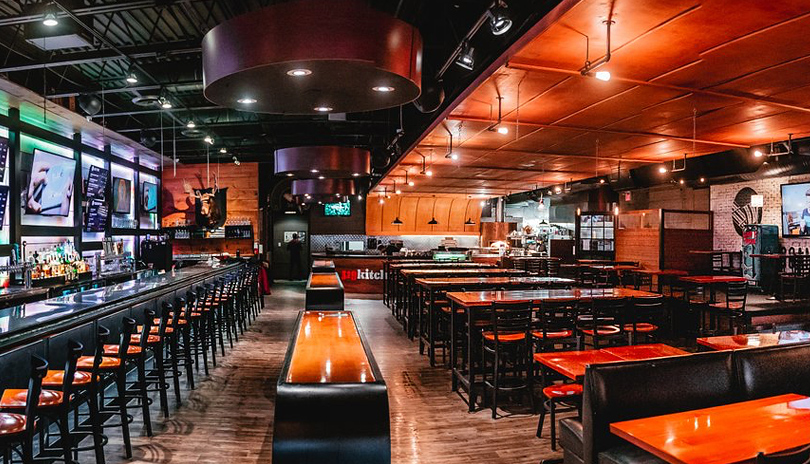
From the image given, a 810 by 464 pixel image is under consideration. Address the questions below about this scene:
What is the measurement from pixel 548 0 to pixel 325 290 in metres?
4.06

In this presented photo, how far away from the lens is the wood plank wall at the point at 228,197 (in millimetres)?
15250

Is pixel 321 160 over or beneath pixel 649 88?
beneath

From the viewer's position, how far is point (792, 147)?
8.05 meters

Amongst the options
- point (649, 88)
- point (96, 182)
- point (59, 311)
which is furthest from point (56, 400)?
point (96, 182)

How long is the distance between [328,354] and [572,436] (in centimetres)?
164

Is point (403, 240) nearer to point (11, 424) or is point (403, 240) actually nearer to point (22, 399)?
point (22, 399)

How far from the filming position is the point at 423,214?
18.5 meters

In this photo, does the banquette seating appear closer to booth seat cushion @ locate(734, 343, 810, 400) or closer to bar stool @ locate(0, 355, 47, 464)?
booth seat cushion @ locate(734, 343, 810, 400)

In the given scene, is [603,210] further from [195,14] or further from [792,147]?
[195,14]

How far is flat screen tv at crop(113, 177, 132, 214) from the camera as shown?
11.4 m

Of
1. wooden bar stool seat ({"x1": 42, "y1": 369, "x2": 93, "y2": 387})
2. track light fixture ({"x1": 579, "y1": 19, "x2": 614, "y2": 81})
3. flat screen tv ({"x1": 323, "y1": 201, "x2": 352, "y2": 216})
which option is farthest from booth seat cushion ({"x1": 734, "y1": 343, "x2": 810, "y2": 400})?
flat screen tv ({"x1": 323, "y1": 201, "x2": 352, "y2": 216})

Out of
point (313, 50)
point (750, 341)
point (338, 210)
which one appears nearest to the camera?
point (313, 50)

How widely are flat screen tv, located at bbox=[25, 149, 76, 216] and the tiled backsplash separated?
30.0ft

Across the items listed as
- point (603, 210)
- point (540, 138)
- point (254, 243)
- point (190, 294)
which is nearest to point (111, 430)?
point (190, 294)
